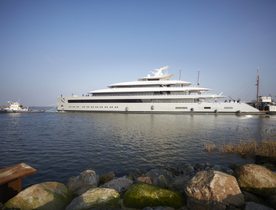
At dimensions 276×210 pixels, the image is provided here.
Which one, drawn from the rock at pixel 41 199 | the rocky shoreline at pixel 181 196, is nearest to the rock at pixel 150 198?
the rocky shoreline at pixel 181 196

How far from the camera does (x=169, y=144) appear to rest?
1842cm

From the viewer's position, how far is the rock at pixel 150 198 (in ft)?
20.7

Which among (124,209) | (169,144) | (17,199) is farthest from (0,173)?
(169,144)

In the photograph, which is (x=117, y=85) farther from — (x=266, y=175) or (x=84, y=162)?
(x=266, y=175)

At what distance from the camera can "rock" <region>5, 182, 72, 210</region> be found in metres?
6.27

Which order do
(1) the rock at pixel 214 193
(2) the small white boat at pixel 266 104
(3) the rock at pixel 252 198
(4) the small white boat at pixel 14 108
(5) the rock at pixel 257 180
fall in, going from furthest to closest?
(4) the small white boat at pixel 14 108 → (2) the small white boat at pixel 266 104 → (5) the rock at pixel 257 180 → (3) the rock at pixel 252 198 → (1) the rock at pixel 214 193

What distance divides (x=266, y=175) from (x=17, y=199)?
7934mm

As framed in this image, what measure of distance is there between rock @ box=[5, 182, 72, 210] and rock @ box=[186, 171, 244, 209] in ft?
13.2

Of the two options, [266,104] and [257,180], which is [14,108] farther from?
[257,180]

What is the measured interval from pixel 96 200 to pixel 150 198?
1.61 meters

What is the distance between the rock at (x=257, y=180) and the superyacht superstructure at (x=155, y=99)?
47.4m

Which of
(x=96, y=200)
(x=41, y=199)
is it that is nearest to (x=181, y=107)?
(x=96, y=200)

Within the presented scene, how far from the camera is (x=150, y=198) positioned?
643cm

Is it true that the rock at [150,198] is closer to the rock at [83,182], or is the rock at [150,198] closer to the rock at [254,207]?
the rock at [254,207]
